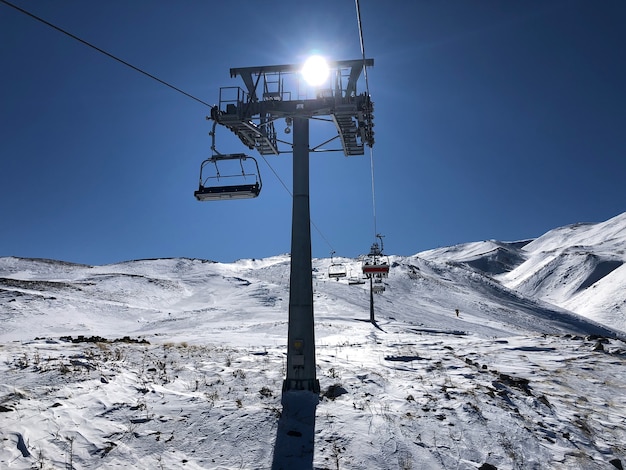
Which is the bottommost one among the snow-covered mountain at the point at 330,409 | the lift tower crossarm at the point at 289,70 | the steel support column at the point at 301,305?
the snow-covered mountain at the point at 330,409

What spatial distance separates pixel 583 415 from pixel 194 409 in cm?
862

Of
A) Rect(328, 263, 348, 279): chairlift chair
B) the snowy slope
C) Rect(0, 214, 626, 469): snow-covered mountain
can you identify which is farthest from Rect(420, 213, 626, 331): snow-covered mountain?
Rect(0, 214, 626, 469): snow-covered mountain

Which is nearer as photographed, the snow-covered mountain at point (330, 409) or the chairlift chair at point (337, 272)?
the snow-covered mountain at point (330, 409)

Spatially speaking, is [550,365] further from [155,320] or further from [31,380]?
[155,320]

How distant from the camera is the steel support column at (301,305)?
930 cm

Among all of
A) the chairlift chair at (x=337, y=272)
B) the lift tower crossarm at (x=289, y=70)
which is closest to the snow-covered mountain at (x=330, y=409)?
the lift tower crossarm at (x=289, y=70)

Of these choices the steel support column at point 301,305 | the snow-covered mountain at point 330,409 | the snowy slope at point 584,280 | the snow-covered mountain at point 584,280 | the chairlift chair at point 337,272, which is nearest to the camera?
the snow-covered mountain at point 330,409

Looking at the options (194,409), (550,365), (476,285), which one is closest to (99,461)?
(194,409)

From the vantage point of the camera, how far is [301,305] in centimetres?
952

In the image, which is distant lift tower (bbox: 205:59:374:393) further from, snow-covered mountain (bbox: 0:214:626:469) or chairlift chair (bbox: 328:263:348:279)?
chairlift chair (bbox: 328:263:348:279)

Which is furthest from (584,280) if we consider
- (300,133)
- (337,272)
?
(300,133)

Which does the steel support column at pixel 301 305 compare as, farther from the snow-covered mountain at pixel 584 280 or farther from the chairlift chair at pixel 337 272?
the snow-covered mountain at pixel 584 280

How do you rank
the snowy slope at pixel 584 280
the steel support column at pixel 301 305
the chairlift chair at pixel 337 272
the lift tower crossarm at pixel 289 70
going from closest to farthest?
1. the steel support column at pixel 301 305
2. the lift tower crossarm at pixel 289 70
3. the chairlift chair at pixel 337 272
4. the snowy slope at pixel 584 280

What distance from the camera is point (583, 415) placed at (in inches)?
344
